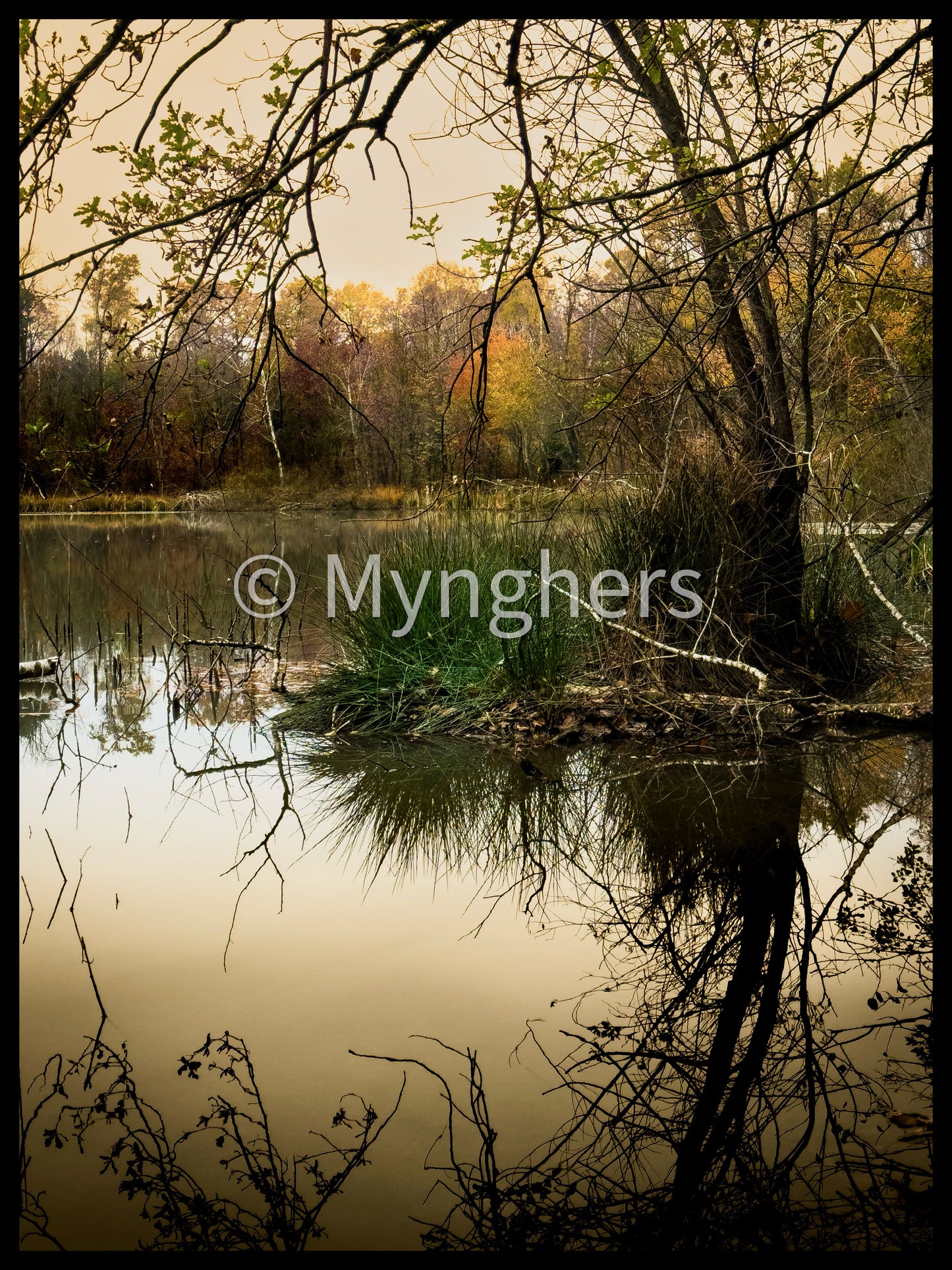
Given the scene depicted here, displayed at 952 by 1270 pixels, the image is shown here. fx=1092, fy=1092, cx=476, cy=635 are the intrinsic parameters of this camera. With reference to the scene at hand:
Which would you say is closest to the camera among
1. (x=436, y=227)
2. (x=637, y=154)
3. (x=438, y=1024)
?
(x=438, y=1024)

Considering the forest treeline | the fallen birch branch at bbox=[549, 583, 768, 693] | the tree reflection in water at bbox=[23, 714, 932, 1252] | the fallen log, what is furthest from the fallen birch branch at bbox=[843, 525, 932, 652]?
the fallen log

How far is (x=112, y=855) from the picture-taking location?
13.3 feet

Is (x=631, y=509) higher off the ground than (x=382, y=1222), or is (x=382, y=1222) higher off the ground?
(x=631, y=509)

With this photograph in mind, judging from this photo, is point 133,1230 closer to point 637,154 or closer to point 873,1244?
point 873,1244

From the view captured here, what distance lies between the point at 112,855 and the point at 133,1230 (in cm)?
226

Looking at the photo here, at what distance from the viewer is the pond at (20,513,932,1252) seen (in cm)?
199

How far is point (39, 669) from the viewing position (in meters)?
7.62

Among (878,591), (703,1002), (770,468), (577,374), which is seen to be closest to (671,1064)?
(703,1002)

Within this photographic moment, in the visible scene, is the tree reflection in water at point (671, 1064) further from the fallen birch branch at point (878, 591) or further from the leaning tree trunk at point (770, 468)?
the leaning tree trunk at point (770, 468)

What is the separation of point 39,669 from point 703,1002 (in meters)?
6.07

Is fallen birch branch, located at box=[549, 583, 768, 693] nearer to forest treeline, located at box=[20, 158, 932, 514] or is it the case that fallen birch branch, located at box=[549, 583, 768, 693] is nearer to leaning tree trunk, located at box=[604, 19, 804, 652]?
leaning tree trunk, located at box=[604, 19, 804, 652]

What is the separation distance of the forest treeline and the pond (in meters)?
1.35

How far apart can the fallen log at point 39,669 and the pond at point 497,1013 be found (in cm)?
240

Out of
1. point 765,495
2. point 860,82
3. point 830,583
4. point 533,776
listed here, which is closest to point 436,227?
point 860,82
